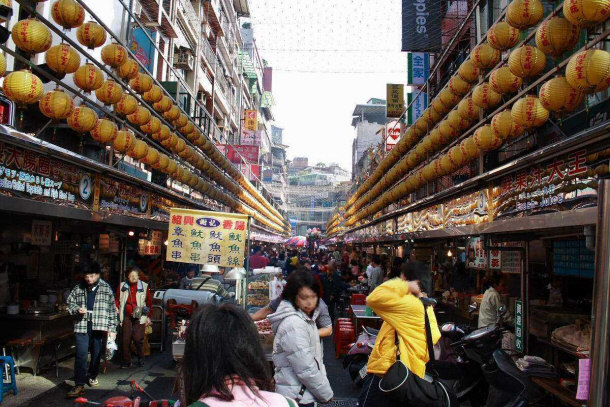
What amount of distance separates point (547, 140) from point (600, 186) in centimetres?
1065

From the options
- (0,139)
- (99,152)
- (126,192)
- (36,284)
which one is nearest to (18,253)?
(36,284)

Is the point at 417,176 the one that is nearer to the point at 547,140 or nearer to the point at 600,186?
the point at 547,140

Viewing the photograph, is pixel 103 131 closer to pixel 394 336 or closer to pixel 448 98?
pixel 394 336

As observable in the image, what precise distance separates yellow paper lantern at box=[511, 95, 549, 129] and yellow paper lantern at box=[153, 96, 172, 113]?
926 centimetres

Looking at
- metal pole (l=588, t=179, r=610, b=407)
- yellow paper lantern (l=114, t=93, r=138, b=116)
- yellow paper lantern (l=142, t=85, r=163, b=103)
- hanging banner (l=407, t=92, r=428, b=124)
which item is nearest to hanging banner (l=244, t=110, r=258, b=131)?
hanging banner (l=407, t=92, r=428, b=124)

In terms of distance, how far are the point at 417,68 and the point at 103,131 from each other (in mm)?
17202

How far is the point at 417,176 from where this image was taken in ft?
47.9

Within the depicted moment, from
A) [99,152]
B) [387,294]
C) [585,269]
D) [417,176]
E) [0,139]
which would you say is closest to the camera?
[387,294]

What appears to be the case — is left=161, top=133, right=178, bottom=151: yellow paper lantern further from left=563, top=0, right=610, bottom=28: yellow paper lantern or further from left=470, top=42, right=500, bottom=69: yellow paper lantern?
left=563, top=0, right=610, bottom=28: yellow paper lantern

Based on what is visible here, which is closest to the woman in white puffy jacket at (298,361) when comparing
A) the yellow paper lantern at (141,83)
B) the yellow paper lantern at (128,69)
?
the yellow paper lantern at (128,69)

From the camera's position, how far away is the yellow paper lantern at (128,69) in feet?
34.8

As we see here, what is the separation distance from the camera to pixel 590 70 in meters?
5.56

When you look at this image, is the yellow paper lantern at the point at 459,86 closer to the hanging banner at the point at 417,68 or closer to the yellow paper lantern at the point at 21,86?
the yellow paper lantern at the point at 21,86

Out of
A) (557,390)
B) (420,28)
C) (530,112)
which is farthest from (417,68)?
(557,390)
